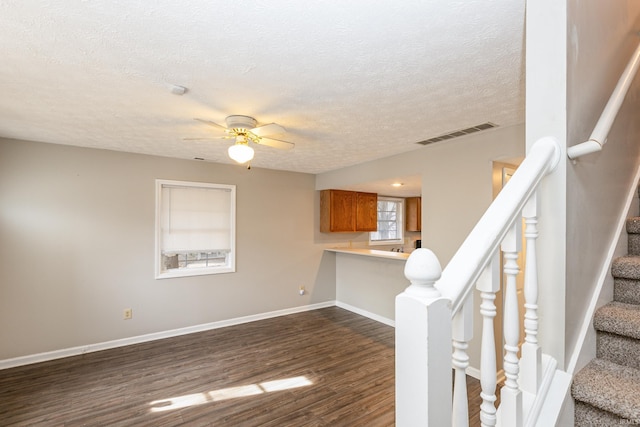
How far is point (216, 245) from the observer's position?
461 cm

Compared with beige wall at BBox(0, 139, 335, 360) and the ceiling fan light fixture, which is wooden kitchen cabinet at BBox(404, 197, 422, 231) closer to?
beige wall at BBox(0, 139, 335, 360)

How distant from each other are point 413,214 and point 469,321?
635 cm

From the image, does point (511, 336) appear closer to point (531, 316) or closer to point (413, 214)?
point (531, 316)

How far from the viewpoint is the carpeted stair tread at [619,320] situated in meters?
1.10

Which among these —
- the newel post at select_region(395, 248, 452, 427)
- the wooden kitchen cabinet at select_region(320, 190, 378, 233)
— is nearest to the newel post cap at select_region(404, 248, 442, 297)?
the newel post at select_region(395, 248, 452, 427)

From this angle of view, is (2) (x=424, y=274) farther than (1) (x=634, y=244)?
No

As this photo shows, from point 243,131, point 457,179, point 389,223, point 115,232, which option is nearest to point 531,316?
point 243,131

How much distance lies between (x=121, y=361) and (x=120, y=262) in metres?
1.20

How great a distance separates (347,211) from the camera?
5.55 m

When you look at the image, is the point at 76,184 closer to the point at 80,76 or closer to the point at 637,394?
the point at 80,76

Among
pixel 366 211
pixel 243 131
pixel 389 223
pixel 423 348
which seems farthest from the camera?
A: pixel 389 223

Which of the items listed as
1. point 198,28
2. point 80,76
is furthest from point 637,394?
point 80,76

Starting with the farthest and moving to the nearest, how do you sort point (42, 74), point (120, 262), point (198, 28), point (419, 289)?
1. point (120, 262)
2. point (42, 74)
3. point (198, 28)
4. point (419, 289)

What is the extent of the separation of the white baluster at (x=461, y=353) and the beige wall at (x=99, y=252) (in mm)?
Answer: 4255
